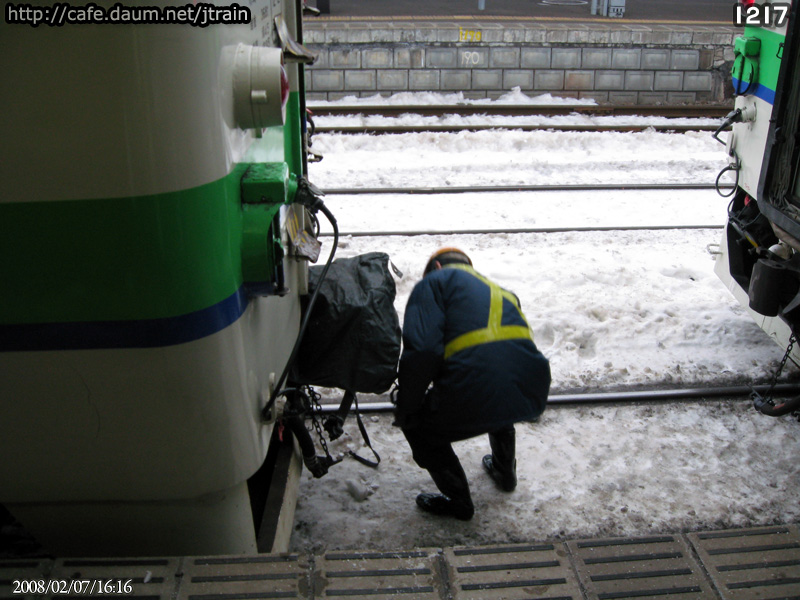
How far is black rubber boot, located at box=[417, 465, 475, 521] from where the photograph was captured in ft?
12.2

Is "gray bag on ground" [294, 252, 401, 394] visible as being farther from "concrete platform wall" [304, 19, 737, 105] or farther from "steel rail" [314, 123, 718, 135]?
"concrete platform wall" [304, 19, 737, 105]

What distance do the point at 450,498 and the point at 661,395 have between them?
6.28ft

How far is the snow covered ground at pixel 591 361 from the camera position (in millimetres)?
3908

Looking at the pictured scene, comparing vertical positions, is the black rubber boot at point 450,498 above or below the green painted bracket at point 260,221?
below

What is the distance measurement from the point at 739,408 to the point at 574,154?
6.32 m

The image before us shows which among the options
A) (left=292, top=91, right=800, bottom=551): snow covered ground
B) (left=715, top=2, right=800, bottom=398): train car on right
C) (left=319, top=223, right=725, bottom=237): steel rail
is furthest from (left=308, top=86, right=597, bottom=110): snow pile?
(left=715, top=2, right=800, bottom=398): train car on right

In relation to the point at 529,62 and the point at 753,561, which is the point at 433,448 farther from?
the point at 529,62

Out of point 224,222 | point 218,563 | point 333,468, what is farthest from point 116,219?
point 333,468

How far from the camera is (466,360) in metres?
3.34

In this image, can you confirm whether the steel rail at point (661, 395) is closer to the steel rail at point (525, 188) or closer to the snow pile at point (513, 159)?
the steel rail at point (525, 188)

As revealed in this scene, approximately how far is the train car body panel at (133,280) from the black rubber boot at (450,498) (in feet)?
4.31

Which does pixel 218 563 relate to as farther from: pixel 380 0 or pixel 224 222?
pixel 380 0

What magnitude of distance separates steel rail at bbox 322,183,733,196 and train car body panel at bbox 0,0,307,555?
604cm

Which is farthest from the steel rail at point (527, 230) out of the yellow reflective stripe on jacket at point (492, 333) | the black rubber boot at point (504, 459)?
the yellow reflective stripe on jacket at point (492, 333)
